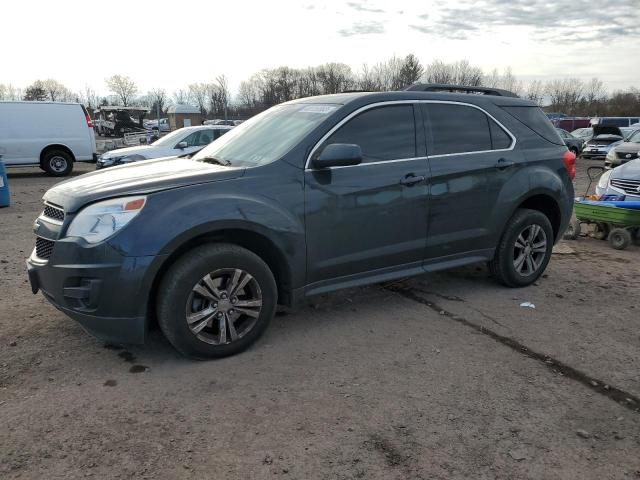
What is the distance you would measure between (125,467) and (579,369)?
116 inches

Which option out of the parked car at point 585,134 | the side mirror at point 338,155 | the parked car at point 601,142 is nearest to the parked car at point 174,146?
the side mirror at point 338,155

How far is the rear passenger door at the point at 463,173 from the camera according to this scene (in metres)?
4.48

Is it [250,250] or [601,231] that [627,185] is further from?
[250,250]

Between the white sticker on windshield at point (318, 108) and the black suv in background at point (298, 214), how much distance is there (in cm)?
2

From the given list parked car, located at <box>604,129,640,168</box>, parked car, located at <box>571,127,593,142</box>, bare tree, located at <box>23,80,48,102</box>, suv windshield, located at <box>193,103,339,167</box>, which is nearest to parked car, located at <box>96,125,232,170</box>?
suv windshield, located at <box>193,103,339,167</box>

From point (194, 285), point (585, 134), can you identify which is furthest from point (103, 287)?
point (585, 134)

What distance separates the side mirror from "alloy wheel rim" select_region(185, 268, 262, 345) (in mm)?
978

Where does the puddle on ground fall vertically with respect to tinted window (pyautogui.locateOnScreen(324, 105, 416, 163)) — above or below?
below

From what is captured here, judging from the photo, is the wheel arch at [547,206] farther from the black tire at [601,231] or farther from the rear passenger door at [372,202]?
the black tire at [601,231]

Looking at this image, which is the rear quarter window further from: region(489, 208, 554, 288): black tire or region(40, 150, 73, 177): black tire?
region(40, 150, 73, 177): black tire

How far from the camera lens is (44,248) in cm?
363

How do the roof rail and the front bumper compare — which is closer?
the front bumper

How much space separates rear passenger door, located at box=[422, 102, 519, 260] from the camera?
4.48 m

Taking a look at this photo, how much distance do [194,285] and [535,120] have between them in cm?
381
